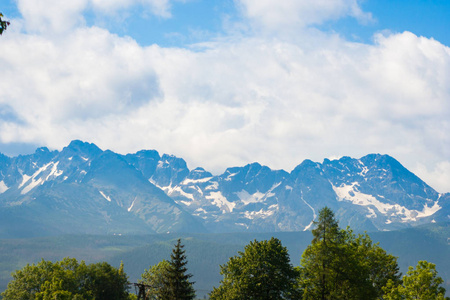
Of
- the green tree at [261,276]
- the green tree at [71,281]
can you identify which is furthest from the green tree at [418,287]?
Answer: the green tree at [71,281]

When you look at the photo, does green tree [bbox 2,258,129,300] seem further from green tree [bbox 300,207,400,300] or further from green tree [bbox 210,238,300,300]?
green tree [bbox 300,207,400,300]

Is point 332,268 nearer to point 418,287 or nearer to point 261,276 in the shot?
point 418,287

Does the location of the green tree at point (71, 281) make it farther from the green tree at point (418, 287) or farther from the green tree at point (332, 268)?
the green tree at point (418, 287)

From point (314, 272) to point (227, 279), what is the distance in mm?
16490

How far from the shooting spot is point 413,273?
55.8 m

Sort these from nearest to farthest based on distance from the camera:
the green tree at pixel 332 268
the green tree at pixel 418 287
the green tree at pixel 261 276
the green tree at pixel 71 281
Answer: the green tree at pixel 418 287 → the green tree at pixel 332 268 → the green tree at pixel 261 276 → the green tree at pixel 71 281

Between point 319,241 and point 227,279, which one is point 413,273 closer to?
point 319,241

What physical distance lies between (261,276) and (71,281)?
40958 millimetres

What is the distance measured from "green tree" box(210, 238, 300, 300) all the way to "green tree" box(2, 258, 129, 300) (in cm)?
3130

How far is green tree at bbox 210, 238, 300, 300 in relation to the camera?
69.6 m

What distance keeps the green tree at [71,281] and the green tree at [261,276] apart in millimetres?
31300

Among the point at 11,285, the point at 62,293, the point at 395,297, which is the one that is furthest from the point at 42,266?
the point at 395,297

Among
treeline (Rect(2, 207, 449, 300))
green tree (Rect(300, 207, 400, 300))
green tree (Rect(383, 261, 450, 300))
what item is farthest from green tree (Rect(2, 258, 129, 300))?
green tree (Rect(383, 261, 450, 300))

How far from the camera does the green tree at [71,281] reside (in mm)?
92812
